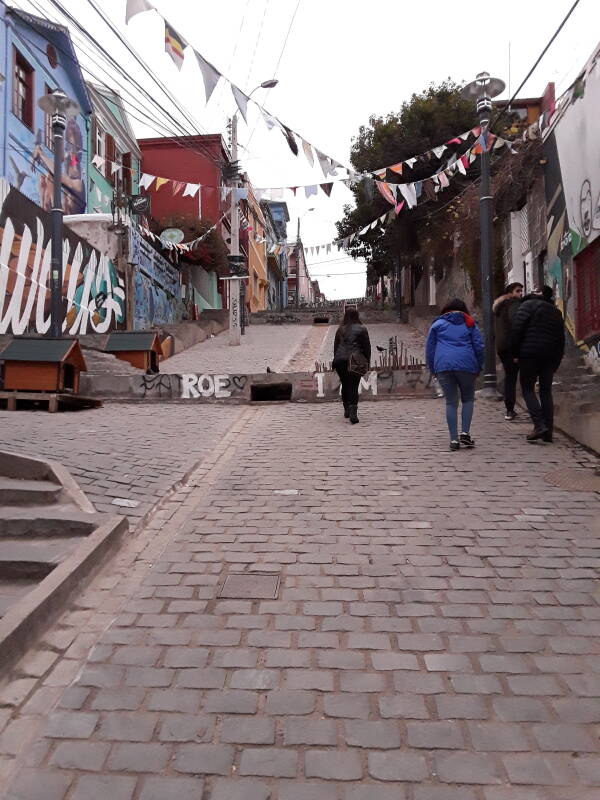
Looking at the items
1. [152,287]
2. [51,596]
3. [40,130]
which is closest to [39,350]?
[51,596]

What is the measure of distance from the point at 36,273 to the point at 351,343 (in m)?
8.54

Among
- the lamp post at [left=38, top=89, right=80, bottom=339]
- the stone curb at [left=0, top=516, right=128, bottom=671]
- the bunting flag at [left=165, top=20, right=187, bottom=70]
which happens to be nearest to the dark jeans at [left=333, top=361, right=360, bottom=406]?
the bunting flag at [left=165, top=20, right=187, bottom=70]

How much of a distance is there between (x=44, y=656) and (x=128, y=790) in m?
0.88

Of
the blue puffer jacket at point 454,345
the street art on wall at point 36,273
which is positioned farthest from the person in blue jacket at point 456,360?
the street art on wall at point 36,273

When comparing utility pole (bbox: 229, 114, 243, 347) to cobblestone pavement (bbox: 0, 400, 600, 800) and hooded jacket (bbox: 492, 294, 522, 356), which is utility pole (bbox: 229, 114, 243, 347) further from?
cobblestone pavement (bbox: 0, 400, 600, 800)

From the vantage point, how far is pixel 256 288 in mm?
44000

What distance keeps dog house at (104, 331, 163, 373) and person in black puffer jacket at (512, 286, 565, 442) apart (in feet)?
25.4

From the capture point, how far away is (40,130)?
16.5 m

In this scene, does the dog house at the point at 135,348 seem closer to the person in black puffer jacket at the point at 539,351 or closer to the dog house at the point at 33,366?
the dog house at the point at 33,366

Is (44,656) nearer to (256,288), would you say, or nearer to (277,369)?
(277,369)

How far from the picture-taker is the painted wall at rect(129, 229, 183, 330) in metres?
19.2

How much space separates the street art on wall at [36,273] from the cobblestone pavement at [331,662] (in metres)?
9.45

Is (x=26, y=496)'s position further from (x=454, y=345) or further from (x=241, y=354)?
(x=241, y=354)

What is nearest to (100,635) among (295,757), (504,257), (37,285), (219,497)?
(295,757)
